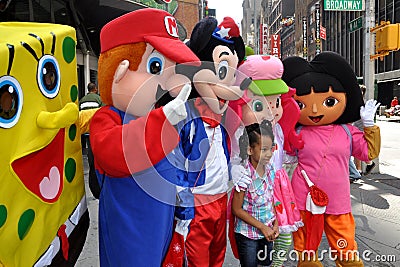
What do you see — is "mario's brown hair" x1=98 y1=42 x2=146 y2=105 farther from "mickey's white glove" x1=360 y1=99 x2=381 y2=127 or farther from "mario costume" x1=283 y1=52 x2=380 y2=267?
"mickey's white glove" x1=360 y1=99 x2=381 y2=127

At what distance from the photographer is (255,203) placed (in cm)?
261

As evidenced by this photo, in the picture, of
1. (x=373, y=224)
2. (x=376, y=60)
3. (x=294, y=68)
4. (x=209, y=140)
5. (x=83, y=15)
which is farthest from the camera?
(x=376, y=60)

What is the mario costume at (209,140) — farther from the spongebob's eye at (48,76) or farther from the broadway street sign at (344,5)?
the broadway street sign at (344,5)

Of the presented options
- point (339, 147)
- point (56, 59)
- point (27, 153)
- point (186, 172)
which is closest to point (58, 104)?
point (56, 59)

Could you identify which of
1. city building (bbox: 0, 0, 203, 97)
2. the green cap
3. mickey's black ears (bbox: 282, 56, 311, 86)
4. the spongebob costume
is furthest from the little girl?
city building (bbox: 0, 0, 203, 97)

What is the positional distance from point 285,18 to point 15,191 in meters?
68.6

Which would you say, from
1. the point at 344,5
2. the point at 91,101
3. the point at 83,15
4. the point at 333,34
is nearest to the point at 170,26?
the point at 91,101

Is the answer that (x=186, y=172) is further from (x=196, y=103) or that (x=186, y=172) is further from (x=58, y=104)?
(x=58, y=104)

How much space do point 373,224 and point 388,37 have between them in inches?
149

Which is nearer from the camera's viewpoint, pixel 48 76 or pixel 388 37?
pixel 48 76

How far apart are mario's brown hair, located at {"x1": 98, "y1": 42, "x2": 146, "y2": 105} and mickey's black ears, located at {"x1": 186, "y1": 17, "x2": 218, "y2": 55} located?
26.2 inches

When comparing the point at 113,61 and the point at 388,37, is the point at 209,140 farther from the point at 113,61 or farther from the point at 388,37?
the point at 388,37

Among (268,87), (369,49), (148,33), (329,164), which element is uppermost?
(369,49)

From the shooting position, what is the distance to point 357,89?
3.06 meters
